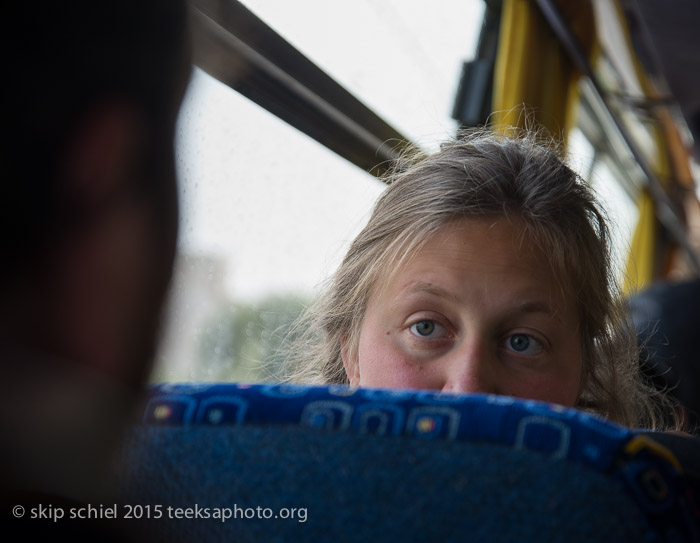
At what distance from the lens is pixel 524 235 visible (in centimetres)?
105

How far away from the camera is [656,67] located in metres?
4.56

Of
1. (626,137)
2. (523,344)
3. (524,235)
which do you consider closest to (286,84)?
(524,235)

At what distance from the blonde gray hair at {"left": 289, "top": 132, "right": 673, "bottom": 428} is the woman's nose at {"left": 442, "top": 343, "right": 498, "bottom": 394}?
185mm

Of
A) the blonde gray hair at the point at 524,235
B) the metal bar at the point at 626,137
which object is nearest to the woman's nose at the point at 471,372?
the blonde gray hair at the point at 524,235

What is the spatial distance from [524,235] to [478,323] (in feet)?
0.57

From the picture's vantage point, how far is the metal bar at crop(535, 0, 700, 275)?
284cm

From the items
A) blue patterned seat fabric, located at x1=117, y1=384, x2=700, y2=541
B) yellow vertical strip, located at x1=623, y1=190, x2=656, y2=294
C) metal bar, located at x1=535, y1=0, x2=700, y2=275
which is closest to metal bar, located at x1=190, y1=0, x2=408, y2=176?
blue patterned seat fabric, located at x1=117, y1=384, x2=700, y2=541

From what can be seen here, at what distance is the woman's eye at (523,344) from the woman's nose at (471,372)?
0.04 metres

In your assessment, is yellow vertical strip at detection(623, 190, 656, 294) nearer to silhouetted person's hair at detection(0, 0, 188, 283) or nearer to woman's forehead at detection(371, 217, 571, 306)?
woman's forehead at detection(371, 217, 571, 306)

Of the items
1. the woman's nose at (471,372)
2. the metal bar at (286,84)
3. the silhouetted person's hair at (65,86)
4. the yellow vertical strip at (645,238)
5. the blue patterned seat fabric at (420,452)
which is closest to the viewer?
the silhouetted person's hair at (65,86)

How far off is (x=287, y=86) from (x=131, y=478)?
1.36 meters

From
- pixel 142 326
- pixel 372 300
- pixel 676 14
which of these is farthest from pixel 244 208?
pixel 676 14

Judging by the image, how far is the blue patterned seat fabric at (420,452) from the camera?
0.36m

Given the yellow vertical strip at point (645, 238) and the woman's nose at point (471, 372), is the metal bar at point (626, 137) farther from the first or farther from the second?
the woman's nose at point (471, 372)
